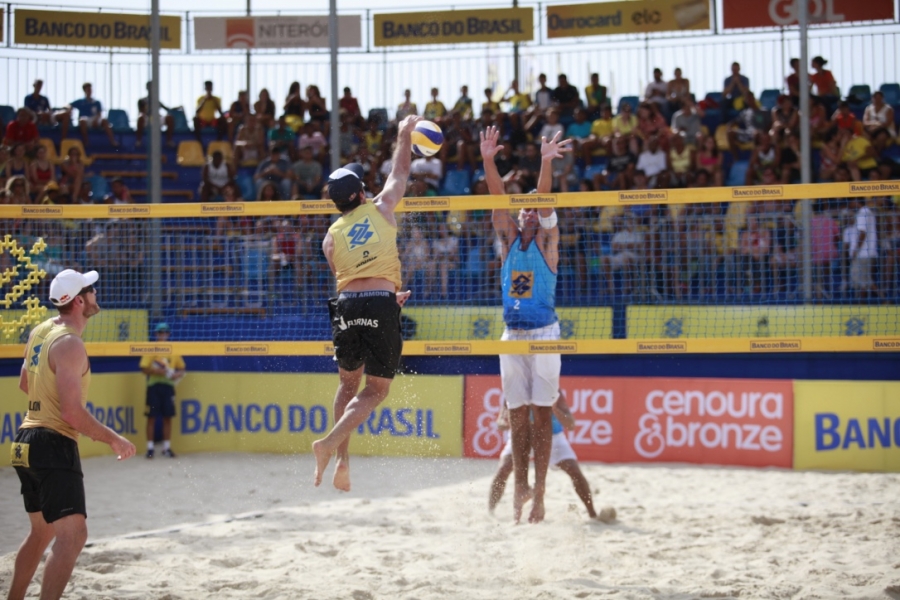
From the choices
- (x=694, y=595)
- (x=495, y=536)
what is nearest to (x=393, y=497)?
(x=495, y=536)

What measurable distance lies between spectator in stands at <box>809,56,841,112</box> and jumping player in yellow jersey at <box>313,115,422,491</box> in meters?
10.2

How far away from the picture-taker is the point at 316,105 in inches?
594

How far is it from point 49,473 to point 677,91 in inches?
457

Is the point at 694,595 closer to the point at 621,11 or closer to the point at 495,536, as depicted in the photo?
the point at 495,536

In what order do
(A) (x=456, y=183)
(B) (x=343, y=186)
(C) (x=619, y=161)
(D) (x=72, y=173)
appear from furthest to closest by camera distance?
(A) (x=456, y=183)
(D) (x=72, y=173)
(C) (x=619, y=161)
(B) (x=343, y=186)

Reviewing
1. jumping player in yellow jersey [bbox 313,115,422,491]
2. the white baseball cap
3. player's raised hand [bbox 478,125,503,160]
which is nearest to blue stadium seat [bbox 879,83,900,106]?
player's raised hand [bbox 478,125,503,160]

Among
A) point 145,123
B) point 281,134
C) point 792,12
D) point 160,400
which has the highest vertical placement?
point 792,12

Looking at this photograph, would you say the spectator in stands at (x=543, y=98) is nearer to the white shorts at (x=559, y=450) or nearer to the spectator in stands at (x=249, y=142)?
the spectator in stands at (x=249, y=142)

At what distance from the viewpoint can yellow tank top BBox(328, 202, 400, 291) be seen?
5402 millimetres

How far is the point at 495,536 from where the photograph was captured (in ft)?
22.1

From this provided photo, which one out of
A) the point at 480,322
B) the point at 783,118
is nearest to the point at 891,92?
the point at 783,118

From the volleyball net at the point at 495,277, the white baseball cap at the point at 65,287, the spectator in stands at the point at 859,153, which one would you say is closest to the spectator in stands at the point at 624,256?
the volleyball net at the point at 495,277

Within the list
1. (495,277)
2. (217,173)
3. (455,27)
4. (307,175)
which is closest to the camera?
(495,277)

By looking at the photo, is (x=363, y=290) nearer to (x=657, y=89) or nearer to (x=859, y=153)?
(x=859, y=153)
